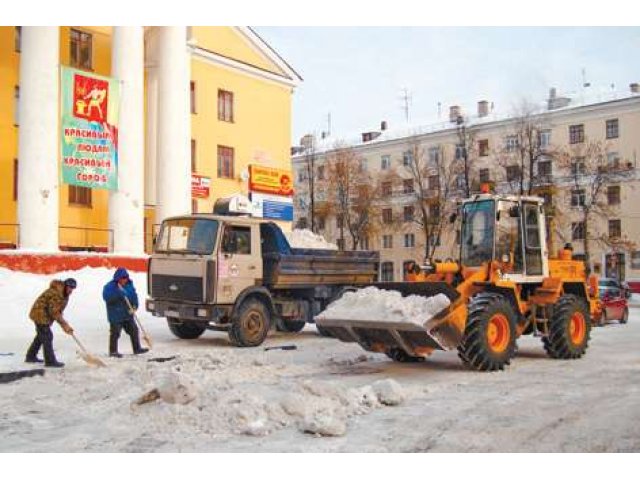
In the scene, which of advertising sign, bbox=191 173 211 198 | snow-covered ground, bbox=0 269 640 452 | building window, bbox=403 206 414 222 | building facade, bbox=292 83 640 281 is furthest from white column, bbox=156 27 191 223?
building window, bbox=403 206 414 222

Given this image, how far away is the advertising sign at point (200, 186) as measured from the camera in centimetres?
2980

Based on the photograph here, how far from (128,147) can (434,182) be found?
31.3 metres

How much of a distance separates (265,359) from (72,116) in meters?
12.6

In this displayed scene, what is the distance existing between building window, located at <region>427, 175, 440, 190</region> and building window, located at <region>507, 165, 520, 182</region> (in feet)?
22.4

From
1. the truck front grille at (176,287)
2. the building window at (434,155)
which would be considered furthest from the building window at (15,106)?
the building window at (434,155)

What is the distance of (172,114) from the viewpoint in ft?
85.9

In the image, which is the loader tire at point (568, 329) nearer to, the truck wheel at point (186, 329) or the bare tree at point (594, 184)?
the truck wheel at point (186, 329)

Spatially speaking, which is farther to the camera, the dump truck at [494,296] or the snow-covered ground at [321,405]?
the dump truck at [494,296]

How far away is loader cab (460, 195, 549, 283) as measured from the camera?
1211 cm

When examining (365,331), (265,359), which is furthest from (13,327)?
(365,331)

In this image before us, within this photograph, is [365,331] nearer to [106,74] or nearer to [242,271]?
[242,271]

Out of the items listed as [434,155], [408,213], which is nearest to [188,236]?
[434,155]

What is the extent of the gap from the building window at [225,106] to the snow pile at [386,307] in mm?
21306

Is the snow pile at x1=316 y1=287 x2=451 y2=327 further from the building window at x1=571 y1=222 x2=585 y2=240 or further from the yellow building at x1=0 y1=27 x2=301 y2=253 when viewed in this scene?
the building window at x1=571 y1=222 x2=585 y2=240
